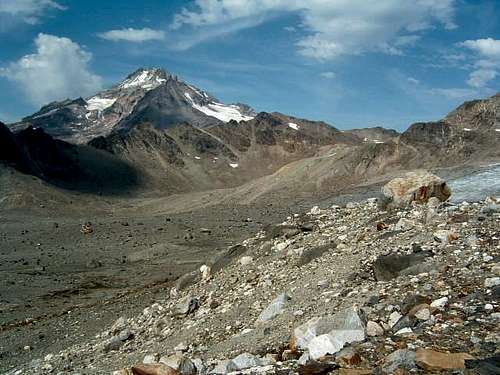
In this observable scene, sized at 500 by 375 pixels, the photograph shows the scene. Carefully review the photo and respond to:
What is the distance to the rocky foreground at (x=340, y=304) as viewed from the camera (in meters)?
7.21

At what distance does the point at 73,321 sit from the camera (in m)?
22.0

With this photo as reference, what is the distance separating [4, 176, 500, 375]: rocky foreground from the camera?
7215 millimetres

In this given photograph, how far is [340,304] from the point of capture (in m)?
9.80

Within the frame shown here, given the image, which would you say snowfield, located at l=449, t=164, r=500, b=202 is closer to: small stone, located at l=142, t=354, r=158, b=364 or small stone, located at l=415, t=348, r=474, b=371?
small stone, located at l=142, t=354, r=158, b=364

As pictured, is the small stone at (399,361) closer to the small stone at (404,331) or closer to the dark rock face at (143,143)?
the small stone at (404,331)

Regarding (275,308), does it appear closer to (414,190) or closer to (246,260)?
(246,260)

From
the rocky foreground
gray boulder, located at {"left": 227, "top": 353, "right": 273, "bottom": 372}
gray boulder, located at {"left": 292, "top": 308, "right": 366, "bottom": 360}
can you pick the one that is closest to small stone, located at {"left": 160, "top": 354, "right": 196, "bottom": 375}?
the rocky foreground

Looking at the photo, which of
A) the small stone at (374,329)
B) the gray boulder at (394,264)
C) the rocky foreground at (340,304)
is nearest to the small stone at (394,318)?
the rocky foreground at (340,304)

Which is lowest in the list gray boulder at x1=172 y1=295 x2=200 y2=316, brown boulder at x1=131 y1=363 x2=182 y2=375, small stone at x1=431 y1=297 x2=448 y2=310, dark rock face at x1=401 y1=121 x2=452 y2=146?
gray boulder at x1=172 y1=295 x2=200 y2=316

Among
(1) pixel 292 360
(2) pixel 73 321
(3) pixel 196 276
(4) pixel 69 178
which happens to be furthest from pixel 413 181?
(4) pixel 69 178

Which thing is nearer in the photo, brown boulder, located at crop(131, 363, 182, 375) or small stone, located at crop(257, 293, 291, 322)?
brown boulder, located at crop(131, 363, 182, 375)

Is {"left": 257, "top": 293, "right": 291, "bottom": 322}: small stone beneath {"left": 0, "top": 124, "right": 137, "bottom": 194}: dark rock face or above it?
beneath

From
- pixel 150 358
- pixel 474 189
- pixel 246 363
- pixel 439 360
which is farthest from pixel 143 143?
pixel 439 360

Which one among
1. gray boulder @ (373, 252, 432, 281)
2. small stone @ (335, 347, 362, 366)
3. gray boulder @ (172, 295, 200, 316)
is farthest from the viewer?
gray boulder @ (172, 295, 200, 316)
